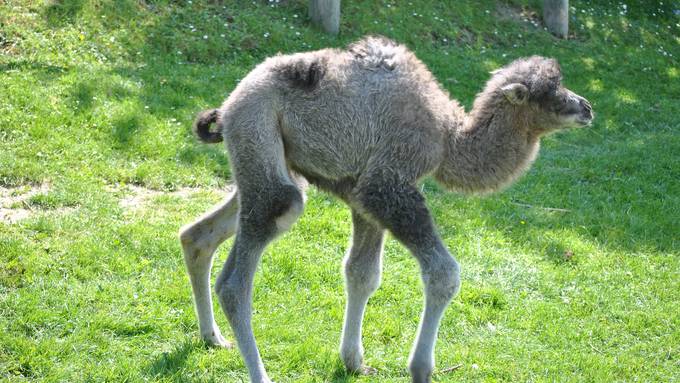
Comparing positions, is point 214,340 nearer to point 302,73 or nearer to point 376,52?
point 302,73

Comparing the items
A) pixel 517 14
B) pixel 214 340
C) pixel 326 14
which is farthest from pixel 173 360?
pixel 517 14

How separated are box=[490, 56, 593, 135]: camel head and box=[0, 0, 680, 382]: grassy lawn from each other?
1768mm

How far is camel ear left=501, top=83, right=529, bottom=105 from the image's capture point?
522cm

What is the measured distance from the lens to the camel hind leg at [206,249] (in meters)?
5.45

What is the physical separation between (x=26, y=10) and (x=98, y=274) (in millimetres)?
6135

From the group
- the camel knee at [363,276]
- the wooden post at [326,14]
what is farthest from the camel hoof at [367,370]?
the wooden post at [326,14]

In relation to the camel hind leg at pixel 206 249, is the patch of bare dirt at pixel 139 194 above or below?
below

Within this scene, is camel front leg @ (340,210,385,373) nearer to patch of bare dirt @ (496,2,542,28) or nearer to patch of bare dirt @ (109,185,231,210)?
patch of bare dirt @ (109,185,231,210)

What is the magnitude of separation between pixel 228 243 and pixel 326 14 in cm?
710

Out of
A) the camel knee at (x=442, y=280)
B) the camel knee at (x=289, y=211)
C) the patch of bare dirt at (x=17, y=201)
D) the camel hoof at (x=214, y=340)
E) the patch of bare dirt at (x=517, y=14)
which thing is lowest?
the patch of bare dirt at (x=517, y=14)

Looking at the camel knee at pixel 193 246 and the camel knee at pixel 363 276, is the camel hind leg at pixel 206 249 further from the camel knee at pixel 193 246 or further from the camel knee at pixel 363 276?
the camel knee at pixel 363 276

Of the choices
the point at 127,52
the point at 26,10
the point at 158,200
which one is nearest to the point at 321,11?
the point at 127,52

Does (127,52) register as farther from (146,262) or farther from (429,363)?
(429,363)

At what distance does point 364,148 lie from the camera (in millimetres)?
4918
